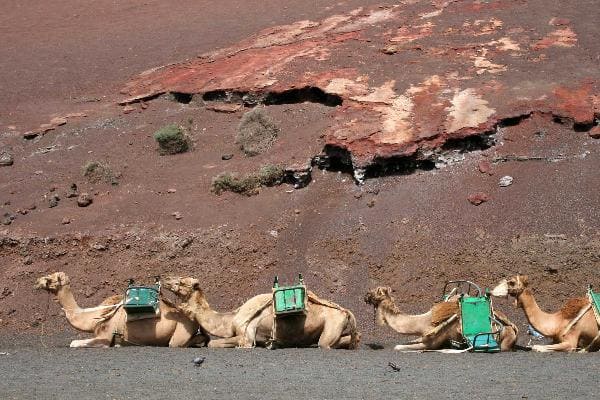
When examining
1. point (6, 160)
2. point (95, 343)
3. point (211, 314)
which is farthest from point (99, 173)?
point (211, 314)

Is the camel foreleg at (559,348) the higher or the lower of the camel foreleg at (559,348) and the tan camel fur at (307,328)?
the lower

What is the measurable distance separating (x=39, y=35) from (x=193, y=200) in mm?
19263

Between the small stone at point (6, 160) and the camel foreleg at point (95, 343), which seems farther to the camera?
the small stone at point (6, 160)

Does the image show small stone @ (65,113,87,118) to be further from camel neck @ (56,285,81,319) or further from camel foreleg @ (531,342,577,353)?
camel foreleg @ (531,342,577,353)

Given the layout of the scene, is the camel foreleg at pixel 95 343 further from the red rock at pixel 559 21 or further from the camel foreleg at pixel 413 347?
the red rock at pixel 559 21

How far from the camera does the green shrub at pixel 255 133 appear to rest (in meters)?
22.4

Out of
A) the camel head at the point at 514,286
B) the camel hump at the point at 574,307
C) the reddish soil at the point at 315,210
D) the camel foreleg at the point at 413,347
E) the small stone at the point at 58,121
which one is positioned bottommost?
the reddish soil at the point at 315,210

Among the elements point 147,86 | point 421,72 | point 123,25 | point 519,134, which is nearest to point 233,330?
point 519,134

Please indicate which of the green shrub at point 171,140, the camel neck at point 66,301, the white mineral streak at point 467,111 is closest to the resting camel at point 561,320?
the camel neck at point 66,301

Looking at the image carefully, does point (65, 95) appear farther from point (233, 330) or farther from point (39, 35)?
point (233, 330)

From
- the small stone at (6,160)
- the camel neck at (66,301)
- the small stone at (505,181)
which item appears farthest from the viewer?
the small stone at (6,160)

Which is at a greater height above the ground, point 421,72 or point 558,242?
point 421,72

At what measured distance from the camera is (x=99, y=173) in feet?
74.1

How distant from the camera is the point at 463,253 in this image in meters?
17.5
